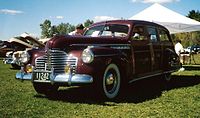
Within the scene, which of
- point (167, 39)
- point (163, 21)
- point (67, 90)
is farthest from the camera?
point (163, 21)

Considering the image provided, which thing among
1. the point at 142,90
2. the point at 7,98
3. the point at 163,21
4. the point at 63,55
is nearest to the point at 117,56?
the point at 63,55

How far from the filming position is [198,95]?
6762mm

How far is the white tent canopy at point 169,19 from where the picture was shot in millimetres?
13414

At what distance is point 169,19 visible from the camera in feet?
44.5

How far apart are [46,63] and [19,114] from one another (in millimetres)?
1341

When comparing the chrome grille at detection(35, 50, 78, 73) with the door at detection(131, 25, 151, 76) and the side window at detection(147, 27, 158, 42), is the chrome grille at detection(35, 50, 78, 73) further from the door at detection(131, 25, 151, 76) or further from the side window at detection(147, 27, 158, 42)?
the side window at detection(147, 27, 158, 42)

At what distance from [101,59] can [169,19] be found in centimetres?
871

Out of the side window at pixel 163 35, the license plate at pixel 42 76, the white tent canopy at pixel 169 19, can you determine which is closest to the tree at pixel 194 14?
the white tent canopy at pixel 169 19

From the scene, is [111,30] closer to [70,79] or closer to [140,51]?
[140,51]

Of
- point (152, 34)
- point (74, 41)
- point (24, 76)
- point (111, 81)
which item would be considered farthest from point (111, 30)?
point (24, 76)

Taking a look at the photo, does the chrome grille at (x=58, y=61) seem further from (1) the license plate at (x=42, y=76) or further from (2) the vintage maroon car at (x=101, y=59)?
(1) the license plate at (x=42, y=76)

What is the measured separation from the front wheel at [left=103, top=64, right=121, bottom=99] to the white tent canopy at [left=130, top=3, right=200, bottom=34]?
7.65m

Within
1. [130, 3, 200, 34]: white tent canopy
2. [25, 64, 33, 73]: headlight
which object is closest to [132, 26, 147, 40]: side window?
[25, 64, 33, 73]: headlight

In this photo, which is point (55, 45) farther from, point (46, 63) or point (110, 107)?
point (110, 107)
